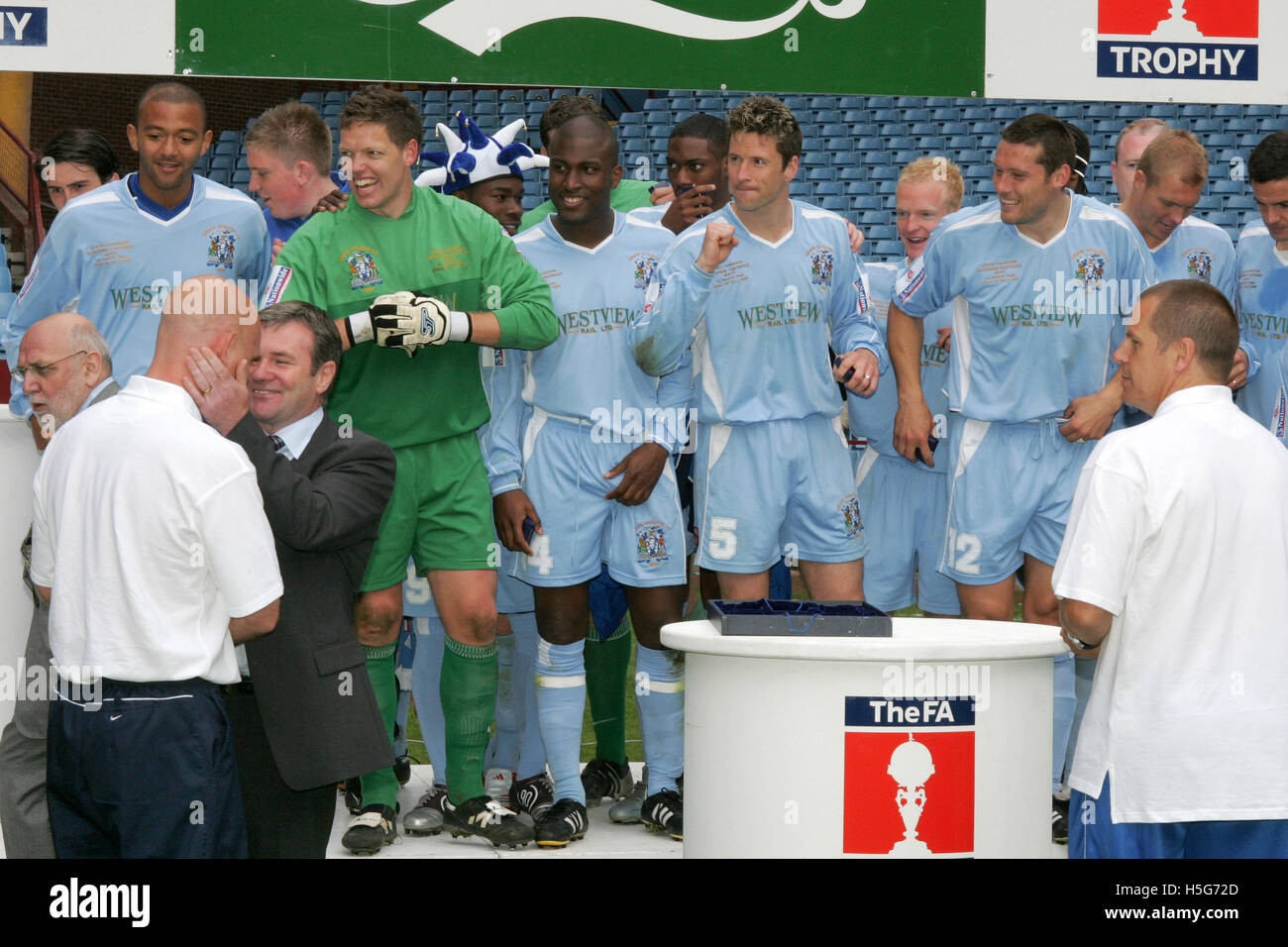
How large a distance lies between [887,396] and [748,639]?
238 cm

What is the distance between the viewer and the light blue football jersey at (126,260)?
4863 mm

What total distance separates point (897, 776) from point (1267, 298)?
10.0 feet

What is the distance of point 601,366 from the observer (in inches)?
195

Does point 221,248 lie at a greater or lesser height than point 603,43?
lesser

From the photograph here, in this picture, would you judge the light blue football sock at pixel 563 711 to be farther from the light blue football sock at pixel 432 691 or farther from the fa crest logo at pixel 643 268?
the fa crest logo at pixel 643 268

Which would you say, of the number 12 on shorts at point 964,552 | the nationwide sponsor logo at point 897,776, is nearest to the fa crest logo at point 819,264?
the number 12 on shorts at point 964,552

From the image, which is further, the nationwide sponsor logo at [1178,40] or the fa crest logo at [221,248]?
the nationwide sponsor logo at [1178,40]

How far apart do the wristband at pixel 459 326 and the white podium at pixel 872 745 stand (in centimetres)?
145

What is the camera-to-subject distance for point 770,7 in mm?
5211

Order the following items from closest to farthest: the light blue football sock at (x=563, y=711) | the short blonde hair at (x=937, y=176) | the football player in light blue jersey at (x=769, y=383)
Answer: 1. the light blue football sock at (x=563, y=711)
2. the football player in light blue jersey at (x=769, y=383)
3. the short blonde hair at (x=937, y=176)

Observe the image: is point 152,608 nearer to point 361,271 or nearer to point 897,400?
point 361,271

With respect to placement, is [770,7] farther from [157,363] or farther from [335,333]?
[157,363]

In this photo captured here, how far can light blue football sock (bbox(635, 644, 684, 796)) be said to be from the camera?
16.0 ft

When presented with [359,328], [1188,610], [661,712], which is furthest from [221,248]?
[1188,610]
